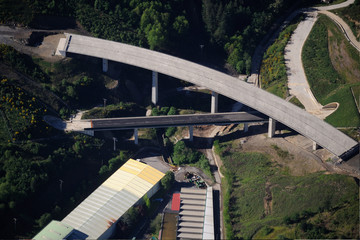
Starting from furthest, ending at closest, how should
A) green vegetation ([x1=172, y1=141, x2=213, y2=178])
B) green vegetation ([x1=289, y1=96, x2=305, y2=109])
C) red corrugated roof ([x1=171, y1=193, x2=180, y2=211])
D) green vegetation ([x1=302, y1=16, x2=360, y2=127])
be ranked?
1. green vegetation ([x1=289, y1=96, x2=305, y2=109])
2. green vegetation ([x1=172, y1=141, x2=213, y2=178])
3. green vegetation ([x1=302, y1=16, x2=360, y2=127])
4. red corrugated roof ([x1=171, y1=193, x2=180, y2=211])

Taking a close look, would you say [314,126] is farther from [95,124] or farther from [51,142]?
[51,142]

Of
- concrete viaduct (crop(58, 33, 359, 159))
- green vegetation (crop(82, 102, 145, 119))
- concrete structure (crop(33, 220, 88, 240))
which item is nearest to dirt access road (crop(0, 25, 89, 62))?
concrete viaduct (crop(58, 33, 359, 159))

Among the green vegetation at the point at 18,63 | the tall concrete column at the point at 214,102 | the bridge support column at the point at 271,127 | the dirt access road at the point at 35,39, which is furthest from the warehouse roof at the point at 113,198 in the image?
the dirt access road at the point at 35,39

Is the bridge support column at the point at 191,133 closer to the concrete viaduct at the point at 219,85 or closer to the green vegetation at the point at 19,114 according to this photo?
the concrete viaduct at the point at 219,85

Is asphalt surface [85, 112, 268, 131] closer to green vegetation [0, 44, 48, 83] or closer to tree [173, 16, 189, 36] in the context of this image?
green vegetation [0, 44, 48, 83]

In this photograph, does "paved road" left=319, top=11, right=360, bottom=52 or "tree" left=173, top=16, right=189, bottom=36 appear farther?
"tree" left=173, top=16, right=189, bottom=36

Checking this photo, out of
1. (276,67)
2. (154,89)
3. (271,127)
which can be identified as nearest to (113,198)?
→ (154,89)

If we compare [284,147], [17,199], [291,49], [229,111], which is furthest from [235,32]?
[17,199]
